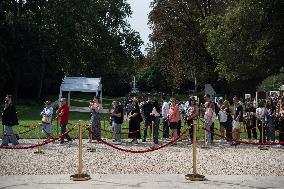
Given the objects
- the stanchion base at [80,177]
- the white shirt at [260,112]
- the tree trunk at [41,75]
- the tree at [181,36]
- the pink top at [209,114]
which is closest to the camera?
the stanchion base at [80,177]

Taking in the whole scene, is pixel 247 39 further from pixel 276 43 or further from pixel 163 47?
pixel 163 47

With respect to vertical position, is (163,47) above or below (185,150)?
above

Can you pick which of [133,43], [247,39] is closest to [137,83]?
[133,43]

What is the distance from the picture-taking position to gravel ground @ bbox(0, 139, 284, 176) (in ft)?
39.1

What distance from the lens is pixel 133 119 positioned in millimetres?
18750

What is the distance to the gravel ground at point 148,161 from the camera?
11.9m

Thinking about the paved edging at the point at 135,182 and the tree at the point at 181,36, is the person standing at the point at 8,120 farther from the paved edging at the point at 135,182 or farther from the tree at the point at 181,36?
the tree at the point at 181,36

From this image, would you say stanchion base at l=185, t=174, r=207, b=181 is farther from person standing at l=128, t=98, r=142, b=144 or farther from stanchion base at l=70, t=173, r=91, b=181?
person standing at l=128, t=98, r=142, b=144

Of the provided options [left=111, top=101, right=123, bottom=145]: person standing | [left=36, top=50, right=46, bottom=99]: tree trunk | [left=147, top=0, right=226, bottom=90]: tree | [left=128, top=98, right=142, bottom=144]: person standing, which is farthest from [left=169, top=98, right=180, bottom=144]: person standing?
[left=36, top=50, right=46, bottom=99]: tree trunk

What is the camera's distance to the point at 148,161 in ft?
44.4

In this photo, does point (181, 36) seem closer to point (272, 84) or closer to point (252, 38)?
point (252, 38)

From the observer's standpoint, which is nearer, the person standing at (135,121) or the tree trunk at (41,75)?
the person standing at (135,121)

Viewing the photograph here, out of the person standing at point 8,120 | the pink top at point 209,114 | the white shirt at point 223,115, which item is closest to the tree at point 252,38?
the white shirt at point 223,115

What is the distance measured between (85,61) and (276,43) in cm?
2499
